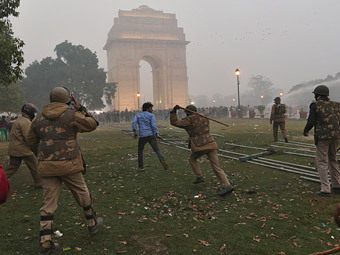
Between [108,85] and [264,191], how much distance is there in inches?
1876

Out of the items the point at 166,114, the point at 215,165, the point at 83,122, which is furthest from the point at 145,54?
the point at 83,122

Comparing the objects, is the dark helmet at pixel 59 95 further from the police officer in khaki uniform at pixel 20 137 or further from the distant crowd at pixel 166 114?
the distant crowd at pixel 166 114

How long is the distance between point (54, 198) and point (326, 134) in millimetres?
4445

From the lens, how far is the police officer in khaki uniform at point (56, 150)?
11.3 feet

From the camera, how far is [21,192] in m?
6.04

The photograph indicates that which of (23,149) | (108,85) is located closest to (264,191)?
(23,149)

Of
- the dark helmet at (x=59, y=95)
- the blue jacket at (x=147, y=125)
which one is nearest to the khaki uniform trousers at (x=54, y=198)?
the dark helmet at (x=59, y=95)

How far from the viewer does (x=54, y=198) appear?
3.49 metres

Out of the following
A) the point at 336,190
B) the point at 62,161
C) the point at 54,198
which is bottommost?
the point at 336,190

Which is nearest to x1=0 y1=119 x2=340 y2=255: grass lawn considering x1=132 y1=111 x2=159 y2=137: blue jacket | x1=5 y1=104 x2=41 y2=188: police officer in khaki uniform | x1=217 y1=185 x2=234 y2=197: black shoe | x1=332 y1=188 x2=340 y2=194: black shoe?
x1=217 y1=185 x2=234 y2=197: black shoe

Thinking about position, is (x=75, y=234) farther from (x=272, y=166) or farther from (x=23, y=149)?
(x=272, y=166)

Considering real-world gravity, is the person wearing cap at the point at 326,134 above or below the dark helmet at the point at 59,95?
below

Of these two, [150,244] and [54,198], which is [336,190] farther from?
[54,198]

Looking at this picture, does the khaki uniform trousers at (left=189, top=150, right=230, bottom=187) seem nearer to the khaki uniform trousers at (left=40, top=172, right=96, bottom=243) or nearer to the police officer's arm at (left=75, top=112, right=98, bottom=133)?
the khaki uniform trousers at (left=40, top=172, right=96, bottom=243)
